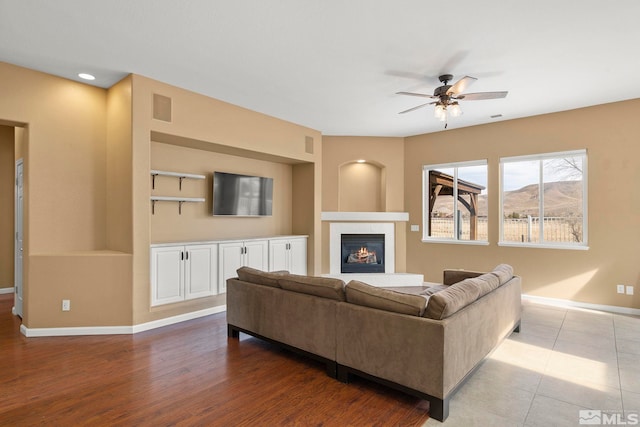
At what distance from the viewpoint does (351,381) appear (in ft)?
9.11

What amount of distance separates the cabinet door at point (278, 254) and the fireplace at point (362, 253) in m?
1.25

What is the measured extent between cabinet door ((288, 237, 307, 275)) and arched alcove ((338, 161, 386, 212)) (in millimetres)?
1336

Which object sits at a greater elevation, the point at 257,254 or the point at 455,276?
the point at 257,254

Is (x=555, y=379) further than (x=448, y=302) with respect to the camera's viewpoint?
Yes

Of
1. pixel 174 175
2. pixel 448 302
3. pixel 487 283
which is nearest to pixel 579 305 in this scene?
pixel 487 283

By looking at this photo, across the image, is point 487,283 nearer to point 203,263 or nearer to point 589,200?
point 589,200

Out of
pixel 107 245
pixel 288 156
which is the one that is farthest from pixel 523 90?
pixel 107 245

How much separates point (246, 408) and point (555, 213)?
526cm

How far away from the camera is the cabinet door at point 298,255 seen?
5984 mm

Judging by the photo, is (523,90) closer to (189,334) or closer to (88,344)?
(189,334)

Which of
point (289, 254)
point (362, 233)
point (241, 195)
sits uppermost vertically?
point (241, 195)

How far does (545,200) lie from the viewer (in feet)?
17.9

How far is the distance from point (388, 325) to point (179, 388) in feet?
5.52

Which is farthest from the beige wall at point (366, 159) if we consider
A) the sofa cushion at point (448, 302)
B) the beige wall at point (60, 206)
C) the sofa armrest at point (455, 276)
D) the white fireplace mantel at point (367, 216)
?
the sofa cushion at point (448, 302)
